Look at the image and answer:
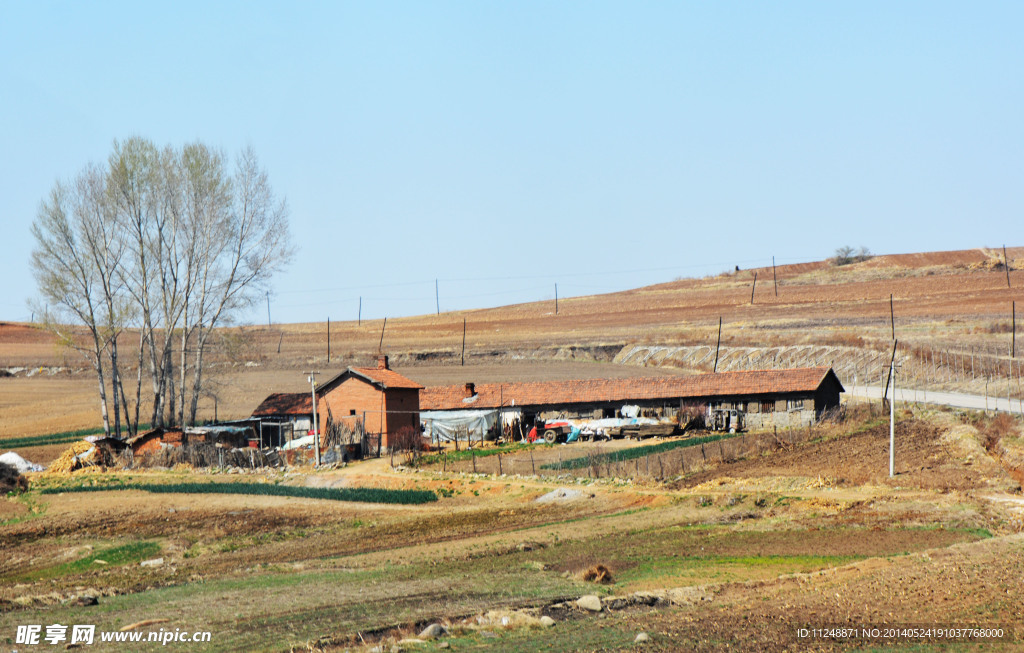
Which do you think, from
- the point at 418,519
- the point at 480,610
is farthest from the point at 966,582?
the point at 418,519

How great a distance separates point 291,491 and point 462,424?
61.3 feet

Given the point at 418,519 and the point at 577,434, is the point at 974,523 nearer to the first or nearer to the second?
the point at 418,519

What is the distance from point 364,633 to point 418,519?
15.7 metres

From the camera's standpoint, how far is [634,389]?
5584 cm

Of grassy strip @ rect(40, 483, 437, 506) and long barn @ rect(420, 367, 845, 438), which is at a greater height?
long barn @ rect(420, 367, 845, 438)

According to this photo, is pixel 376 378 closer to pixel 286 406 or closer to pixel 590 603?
pixel 286 406

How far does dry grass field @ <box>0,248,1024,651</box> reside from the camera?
14594 mm

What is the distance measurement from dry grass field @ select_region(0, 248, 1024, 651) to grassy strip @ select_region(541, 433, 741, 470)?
0.32 meters

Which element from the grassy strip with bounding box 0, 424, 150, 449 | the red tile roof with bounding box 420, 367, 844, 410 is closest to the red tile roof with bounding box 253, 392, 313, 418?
the red tile roof with bounding box 420, 367, 844, 410

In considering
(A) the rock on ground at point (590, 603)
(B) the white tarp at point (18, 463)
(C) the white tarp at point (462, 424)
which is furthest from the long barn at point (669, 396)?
(A) the rock on ground at point (590, 603)

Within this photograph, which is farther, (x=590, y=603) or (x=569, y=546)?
(x=569, y=546)

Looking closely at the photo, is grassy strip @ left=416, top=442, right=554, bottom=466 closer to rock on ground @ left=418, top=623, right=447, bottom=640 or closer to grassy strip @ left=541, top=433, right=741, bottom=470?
grassy strip @ left=541, top=433, right=741, bottom=470

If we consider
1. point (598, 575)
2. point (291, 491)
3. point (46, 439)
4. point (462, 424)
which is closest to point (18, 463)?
point (46, 439)

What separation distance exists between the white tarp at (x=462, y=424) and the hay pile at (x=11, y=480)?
20994 millimetres
